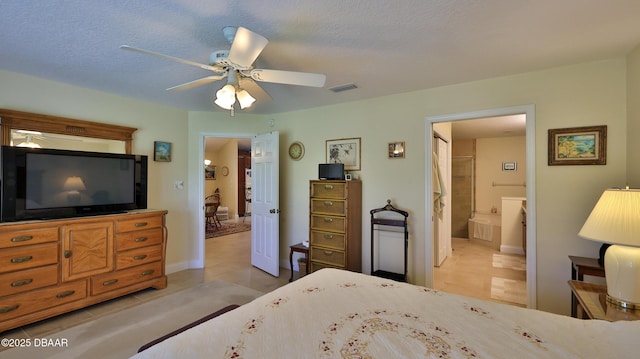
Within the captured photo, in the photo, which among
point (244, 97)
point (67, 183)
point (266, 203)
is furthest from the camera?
point (266, 203)

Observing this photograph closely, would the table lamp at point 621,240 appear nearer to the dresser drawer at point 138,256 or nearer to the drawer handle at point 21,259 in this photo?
the dresser drawer at point 138,256

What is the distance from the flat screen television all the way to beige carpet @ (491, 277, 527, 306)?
4338mm

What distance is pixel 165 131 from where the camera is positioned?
157 inches

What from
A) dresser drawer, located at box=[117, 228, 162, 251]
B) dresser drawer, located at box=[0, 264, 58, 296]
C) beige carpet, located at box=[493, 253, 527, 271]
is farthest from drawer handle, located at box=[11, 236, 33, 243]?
beige carpet, located at box=[493, 253, 527, 271]

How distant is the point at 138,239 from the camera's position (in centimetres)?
322

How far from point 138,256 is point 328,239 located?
7.11ft

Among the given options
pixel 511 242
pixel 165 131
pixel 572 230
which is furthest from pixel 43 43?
pixel 511 242

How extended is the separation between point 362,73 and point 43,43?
255 centimetres

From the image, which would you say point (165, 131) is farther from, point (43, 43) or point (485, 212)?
point (485, 212)

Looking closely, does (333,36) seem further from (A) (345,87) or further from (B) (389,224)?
(B) (389,224)

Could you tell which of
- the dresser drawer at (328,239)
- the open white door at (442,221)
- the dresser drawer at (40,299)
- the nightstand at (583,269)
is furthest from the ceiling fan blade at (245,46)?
the open white door at (442,221)

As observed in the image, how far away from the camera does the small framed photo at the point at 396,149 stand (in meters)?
3.38

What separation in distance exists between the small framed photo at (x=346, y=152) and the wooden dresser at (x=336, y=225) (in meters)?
0.30

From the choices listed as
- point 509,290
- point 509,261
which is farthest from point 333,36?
point 509,261
